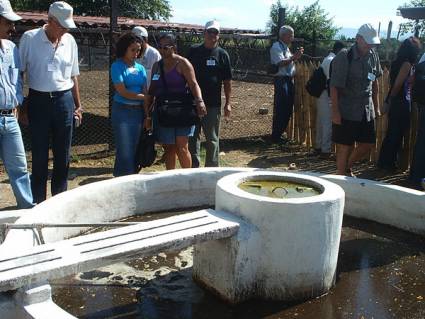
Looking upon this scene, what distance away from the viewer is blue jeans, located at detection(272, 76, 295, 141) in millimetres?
8875

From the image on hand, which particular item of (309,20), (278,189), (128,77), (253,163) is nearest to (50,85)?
(128,77)

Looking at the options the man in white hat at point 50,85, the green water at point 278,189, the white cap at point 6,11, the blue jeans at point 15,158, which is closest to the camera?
the green water at point 278,189

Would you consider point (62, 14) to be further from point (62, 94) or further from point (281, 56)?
point (281, 56)

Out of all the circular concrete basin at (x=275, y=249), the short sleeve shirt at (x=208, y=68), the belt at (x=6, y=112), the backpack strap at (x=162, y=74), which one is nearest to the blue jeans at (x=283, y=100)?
the short sleeve shirt at (x=208, y=68)

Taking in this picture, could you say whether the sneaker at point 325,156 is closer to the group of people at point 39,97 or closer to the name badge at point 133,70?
the name badge at point 133,70

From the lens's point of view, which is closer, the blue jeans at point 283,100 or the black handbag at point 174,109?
the black handbag at point 174,109

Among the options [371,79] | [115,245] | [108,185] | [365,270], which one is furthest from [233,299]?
[371,79]

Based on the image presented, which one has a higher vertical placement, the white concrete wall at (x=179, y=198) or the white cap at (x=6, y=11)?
the white cap at (x=6, y=11)

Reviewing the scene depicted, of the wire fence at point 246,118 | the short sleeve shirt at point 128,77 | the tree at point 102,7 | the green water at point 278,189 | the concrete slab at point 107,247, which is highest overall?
the tree at point 102,7

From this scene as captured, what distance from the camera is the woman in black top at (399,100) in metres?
6.93

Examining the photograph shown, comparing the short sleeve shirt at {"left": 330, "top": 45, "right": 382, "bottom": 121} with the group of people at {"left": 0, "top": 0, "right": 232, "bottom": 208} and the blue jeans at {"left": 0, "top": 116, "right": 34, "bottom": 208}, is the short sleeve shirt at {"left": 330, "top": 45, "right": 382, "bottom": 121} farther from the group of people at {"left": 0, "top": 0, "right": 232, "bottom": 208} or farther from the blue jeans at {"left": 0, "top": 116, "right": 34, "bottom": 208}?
the blue jeans at {"left": 0, "top": 116, "right": 34, "bottom": 208}

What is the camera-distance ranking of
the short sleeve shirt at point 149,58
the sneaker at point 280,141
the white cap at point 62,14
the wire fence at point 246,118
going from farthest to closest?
the sneaker at point 280,141 → the wire fence at point 246,118 → the short sleeve shirt at point 149,58 → the white cap at point 62,14

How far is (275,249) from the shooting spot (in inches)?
137

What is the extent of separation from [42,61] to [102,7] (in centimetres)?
3007
